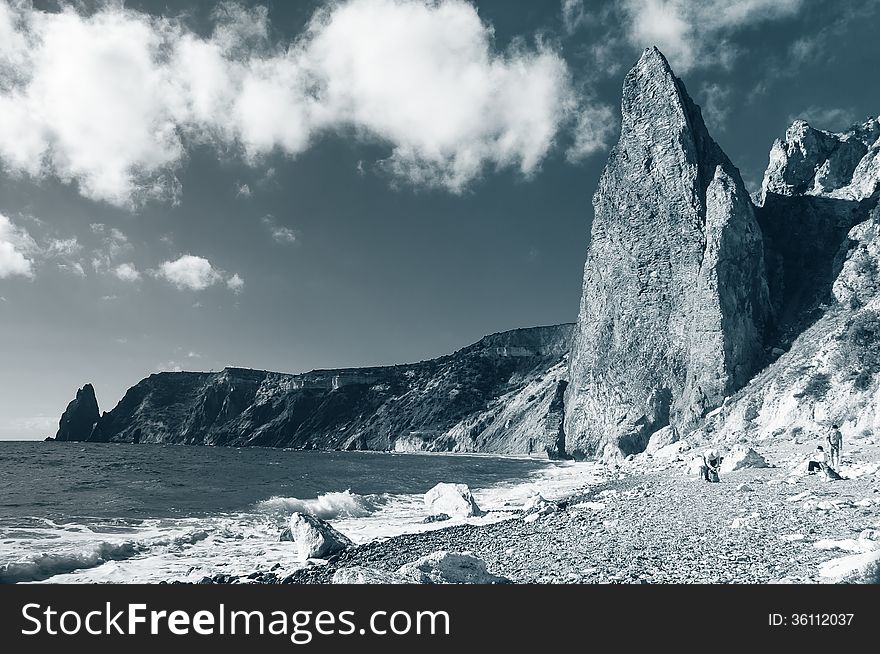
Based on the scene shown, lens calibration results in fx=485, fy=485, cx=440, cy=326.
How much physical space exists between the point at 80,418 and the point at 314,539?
21432cm

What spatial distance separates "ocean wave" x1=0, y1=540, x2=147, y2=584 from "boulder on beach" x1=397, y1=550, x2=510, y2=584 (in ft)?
29.5

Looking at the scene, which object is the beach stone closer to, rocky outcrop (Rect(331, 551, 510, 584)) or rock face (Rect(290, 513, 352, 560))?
rock face (Rect(290, 513, 352, 560))

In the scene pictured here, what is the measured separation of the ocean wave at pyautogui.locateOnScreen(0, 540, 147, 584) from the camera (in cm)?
1066

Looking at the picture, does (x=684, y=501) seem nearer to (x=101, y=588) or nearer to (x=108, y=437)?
(x=101, y=588)

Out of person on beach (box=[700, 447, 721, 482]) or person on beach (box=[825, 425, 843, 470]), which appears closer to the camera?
person on beach (box=[825, 425, 843, 470])

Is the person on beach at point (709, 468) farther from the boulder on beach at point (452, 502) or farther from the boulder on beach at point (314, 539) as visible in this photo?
the boulder on beach at point (314, 539)

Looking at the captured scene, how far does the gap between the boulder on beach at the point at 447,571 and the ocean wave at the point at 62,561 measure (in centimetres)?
899

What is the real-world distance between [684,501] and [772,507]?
344cm

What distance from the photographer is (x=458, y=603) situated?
5039 mm

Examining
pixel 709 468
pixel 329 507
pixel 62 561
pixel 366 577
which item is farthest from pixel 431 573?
pixel 709 468

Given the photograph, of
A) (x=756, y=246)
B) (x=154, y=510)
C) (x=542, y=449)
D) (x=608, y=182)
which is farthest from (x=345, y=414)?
(x=154, y=510)

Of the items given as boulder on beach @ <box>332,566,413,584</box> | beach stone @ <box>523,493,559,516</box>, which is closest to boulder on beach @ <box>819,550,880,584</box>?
boulder on beach @ <box>332,566,413,584</box>

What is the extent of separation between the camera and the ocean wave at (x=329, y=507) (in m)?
19.4

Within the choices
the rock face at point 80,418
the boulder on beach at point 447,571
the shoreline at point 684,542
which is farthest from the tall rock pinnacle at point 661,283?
the rock face at point 80,418
